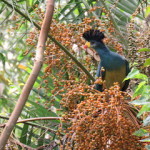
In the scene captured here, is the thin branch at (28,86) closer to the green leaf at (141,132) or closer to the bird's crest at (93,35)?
the green leaf at (141,132)

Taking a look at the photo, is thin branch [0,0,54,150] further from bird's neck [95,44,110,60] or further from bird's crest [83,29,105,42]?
bird's neck [95,44,110,60]

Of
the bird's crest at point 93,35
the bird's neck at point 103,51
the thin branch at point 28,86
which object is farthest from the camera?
the bird's neck at point 103,51

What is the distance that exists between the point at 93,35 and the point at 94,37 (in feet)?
0.07

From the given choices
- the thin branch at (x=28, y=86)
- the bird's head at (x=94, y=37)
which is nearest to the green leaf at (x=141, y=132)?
the thin branch at (x=28, y=86)

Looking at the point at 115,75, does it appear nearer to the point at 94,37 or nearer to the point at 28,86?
the point at 94,37

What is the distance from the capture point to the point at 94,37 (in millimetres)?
3227

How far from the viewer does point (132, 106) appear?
190 cm

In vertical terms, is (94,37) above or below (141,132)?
above

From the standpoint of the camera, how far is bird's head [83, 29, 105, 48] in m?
3.13

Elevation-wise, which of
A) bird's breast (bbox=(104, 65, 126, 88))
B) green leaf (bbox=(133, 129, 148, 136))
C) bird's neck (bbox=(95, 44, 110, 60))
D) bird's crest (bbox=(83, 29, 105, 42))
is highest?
bird's neck (bbox=(95, 44, 110, 60))

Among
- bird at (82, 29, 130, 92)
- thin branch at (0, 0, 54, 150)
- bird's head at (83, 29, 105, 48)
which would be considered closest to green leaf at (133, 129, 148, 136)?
thin branch at (0, 0, 54, 150)

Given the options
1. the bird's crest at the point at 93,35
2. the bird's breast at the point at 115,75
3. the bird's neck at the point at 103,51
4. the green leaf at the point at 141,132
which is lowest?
the green leaf at the point at 141,132

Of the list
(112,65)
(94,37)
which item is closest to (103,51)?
(112,65)

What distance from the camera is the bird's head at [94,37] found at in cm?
313
